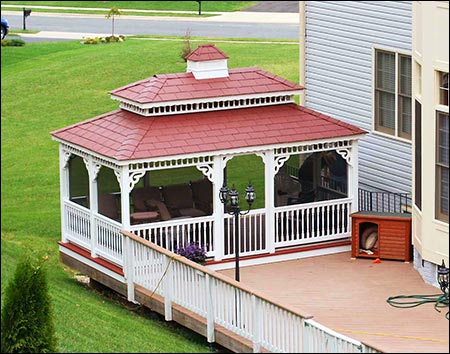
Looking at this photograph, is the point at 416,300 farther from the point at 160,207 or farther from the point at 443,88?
the point at 160,207

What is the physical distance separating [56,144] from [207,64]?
1115 centimetres

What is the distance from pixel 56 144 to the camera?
34.9m

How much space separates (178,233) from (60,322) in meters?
3.45

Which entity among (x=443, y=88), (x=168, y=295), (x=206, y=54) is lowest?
(x=168, y=295)

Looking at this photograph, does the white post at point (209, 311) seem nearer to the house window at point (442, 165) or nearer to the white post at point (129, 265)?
the white post at point (129, 265)

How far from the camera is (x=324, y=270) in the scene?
23.4 metres

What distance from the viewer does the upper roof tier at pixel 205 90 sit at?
23703 millimetres

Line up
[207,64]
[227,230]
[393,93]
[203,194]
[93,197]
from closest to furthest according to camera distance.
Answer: [93,197]
[227,230]
[207,64]
[203,194]
[393,93]

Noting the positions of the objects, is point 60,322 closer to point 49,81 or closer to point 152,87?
point 152,87

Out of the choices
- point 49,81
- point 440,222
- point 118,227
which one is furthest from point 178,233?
point 49,81

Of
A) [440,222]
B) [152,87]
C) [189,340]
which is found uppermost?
[152,87]

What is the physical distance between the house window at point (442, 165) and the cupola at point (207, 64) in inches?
168

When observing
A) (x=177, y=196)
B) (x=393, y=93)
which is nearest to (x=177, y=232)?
(x=177, y=196)

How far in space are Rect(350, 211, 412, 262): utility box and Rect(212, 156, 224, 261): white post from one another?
2.08 meters
